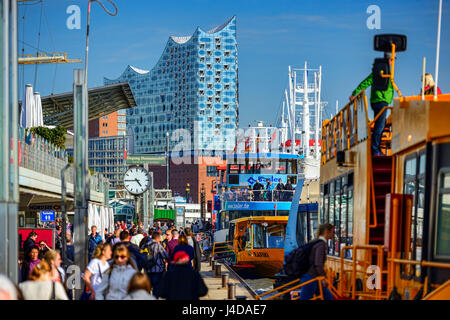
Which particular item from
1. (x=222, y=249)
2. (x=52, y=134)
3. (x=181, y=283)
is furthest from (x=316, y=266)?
(x=222, y=249)

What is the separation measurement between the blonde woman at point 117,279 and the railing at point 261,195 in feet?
98.4

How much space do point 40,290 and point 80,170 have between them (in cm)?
737

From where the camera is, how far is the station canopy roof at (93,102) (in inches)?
2028

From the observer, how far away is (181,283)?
34.1 ft

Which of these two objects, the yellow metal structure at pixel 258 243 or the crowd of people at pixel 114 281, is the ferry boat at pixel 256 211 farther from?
the crowd of people at pixel 114 281

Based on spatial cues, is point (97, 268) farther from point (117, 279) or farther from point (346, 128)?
point (346, 128)

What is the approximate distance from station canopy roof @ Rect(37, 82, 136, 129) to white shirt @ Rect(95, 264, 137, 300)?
40.1m

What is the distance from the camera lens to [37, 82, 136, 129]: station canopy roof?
51.5m

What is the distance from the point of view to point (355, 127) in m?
13.8

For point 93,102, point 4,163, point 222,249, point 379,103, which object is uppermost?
point 93,102

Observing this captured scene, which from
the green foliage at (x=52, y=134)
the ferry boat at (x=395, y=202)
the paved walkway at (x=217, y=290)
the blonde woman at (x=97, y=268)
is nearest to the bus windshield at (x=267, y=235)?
the paved walkway at (x=217, y=290)

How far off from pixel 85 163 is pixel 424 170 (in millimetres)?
8150
